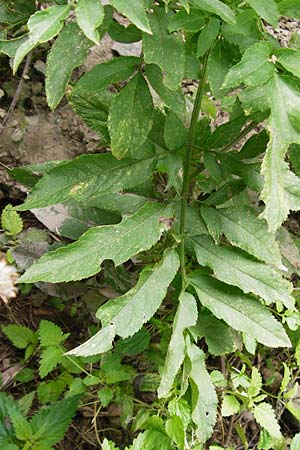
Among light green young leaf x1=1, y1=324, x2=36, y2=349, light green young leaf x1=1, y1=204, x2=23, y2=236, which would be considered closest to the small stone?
light green young leaf x1=1, y1=204, x2=23, y2=236

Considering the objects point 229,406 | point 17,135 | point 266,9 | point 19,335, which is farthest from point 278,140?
point 17,135

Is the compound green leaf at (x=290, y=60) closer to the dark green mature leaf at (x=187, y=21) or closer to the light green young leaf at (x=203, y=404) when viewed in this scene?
the dark green mature leaf at (x=187, y=21)

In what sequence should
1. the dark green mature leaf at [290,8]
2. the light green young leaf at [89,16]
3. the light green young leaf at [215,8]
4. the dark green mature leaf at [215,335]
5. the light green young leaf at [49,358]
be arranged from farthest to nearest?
1. the light green young leaf at [49,358]
2. the dark green mature leaf at [215,335]
3. the dark green mature leaf at [290,8]
4. the light green young leaf at [215,8]
5. the light green young leaf at [89,16]

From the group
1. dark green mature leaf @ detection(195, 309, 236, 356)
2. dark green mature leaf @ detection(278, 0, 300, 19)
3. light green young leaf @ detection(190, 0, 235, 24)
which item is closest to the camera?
light green young leaf @ detection(190, 0, 235, 24)

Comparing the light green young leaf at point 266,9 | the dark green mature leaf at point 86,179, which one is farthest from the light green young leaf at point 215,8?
the dark green mature leaf at point 86,179

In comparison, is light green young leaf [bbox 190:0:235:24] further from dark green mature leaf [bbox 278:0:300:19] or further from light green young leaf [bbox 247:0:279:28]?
dark green mature leaf [bbox 278:0:300:19]

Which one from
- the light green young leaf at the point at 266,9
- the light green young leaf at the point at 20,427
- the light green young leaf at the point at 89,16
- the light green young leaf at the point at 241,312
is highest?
the light green young leaf at the point at 266,9

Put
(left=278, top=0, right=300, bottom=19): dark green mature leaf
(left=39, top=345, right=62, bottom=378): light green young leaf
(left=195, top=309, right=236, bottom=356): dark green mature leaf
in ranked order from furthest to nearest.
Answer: (left=39, top=345, right=62, bottom=378): light green young leaf → (left=195, top=309, right=236, bottom=356): dark green mature leaf → (left=278, top=0, right=300, bottom=19): dark green mature leaf

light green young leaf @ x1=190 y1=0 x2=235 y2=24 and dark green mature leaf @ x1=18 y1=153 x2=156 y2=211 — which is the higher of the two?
light green young leaf @ x1=190 y1=0 x2=235 y2=24
